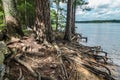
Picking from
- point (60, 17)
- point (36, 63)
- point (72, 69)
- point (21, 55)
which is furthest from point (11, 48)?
point (60, 17)

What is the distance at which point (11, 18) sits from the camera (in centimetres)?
1066

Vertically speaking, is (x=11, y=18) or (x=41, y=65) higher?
(x=11, y=18)

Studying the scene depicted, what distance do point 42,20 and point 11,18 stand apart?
58.5 inches

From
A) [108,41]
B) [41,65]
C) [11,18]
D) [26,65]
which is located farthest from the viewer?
[108,41]

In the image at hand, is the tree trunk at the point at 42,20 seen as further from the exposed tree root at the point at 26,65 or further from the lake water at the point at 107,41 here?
the lake water at the point at 107,41

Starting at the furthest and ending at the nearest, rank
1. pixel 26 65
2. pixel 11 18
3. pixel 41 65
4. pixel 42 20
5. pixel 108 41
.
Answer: pixel 108 41 < pixel 42 20 < pixel 11 18 < pixel 41 65 < pixel 26 65

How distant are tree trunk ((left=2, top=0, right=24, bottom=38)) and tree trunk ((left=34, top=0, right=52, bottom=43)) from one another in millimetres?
1002

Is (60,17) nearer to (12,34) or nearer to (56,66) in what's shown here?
(12,34)

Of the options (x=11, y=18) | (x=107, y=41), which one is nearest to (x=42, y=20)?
(x=11, y=18)

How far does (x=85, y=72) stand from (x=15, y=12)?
14.2 feet

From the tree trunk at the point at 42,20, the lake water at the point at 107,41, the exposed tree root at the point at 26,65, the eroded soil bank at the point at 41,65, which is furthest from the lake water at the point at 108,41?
the exposed tree root at the point at 26,65

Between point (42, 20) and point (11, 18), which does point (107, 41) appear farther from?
point (11, 18)

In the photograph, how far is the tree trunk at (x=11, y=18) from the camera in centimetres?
1054

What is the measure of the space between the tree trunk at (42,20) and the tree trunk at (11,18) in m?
1.00
